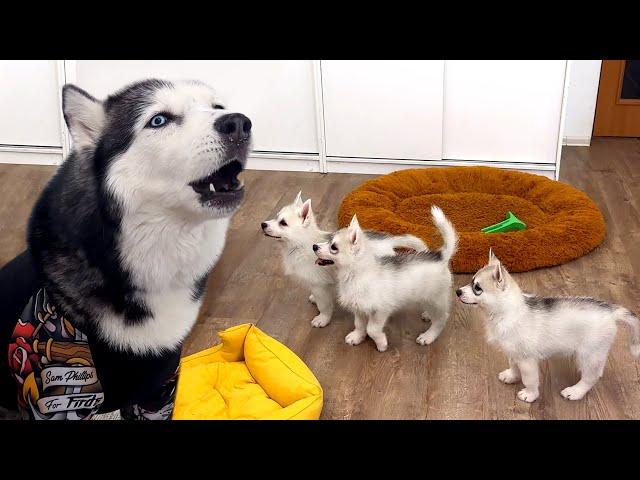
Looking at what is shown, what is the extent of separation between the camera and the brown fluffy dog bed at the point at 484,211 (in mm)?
2668

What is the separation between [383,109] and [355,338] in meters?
1.58

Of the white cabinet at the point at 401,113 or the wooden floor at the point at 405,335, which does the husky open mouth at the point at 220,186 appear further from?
the white cabinet at the point at 401,113

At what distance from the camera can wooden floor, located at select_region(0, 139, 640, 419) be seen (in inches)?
78.0

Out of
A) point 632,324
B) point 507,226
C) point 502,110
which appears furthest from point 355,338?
point 502,110

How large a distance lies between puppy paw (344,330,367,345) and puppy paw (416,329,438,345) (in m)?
0.19

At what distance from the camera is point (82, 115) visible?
1066mm

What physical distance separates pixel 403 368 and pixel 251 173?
64.5 inches

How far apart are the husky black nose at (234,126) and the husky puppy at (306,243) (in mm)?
1308

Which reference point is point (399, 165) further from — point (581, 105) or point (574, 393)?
point (574, 393)

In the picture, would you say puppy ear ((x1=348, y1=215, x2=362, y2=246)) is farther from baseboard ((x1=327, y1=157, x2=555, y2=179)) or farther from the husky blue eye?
baseboard ((x1=327, y1=157, x2=555, y2=179))
